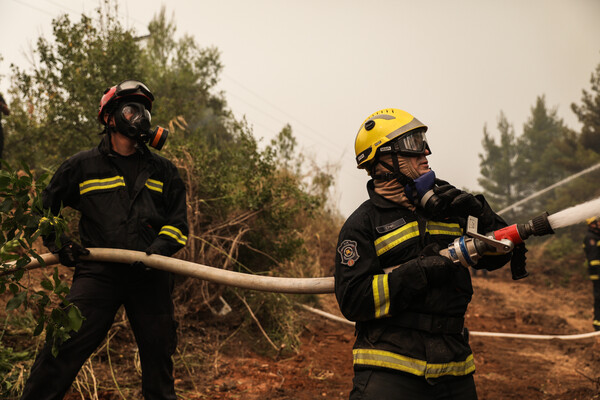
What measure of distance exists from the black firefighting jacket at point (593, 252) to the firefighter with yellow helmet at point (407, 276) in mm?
6968

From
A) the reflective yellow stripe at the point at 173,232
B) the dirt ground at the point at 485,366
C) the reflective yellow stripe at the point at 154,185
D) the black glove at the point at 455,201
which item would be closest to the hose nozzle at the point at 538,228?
the black glove at the point at 455,201

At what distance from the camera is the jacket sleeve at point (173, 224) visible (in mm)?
3500

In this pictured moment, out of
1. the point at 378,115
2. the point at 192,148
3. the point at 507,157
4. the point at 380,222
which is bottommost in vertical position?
the point at 380,222

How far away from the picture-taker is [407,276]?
7.54ft

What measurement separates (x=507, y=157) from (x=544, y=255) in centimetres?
1030

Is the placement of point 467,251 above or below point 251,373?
above

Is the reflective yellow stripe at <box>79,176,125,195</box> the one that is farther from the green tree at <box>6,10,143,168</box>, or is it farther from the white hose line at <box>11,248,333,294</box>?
the green tree at <box>6,10,143,168</box>

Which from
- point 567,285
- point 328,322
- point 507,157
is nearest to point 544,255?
Answer: point 567,285

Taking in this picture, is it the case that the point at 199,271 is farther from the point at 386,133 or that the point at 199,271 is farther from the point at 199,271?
the point at 386,133

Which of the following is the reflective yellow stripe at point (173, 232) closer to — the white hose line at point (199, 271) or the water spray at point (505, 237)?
the white hose line at point (199, 271)

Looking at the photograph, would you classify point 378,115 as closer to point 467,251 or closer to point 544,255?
point 467,251

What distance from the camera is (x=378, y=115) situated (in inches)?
111

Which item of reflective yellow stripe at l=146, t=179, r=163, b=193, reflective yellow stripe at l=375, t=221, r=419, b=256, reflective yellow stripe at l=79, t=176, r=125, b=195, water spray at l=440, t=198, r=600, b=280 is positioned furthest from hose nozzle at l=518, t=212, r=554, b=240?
reflective yellow stripe at l=79, t=176, r=125, b=195

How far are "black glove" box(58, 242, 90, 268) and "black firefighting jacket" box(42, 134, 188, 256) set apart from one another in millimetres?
113
